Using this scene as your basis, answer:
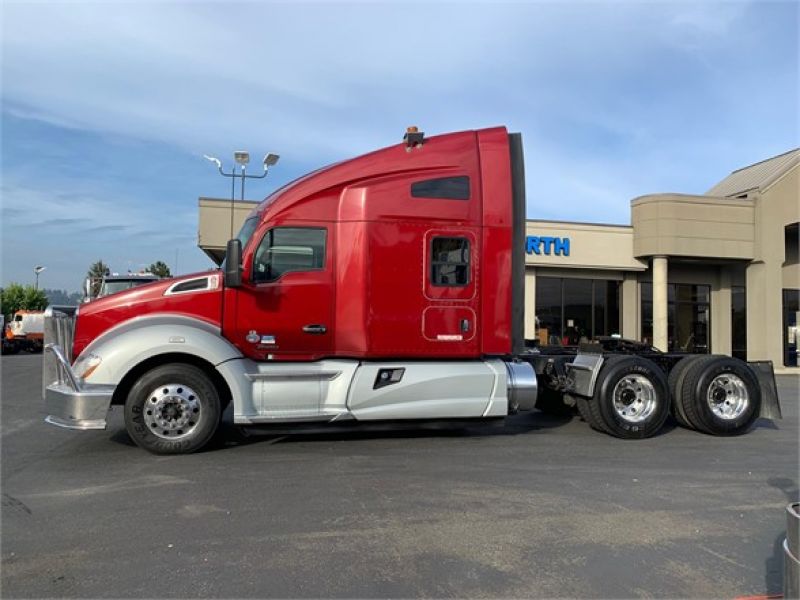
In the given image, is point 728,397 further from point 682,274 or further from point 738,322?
point 738,322

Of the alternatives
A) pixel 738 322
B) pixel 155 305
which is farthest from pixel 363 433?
pixel 738 322

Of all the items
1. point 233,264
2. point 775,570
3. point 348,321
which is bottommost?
point 775,570

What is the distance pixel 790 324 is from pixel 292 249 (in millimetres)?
21468

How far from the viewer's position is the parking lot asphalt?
3.54m

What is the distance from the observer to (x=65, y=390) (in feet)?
21.5

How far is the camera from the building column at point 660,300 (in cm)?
1961

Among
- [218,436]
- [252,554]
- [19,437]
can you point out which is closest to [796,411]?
[218,436]

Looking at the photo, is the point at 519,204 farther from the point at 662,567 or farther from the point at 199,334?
the point at 662,567

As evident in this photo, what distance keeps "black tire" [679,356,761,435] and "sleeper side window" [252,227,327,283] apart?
16.9ft

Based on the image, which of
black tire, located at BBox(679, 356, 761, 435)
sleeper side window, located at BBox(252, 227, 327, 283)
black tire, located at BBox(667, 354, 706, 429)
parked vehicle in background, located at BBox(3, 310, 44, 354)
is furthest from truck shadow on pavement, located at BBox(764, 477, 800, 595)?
parked vehicle in background, located at BBox(3, 310, 44, 354)

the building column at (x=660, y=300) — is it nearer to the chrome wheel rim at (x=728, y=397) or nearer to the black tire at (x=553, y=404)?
the black tire at (x=553, y=404)

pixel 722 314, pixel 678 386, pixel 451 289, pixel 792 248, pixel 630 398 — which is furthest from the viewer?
pixel 792 248

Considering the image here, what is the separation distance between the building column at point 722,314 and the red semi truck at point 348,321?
16.2 metres

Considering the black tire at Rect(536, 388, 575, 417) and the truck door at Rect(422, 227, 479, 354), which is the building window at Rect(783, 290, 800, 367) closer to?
the black tire at Rect(536, 388, 575, 417)
